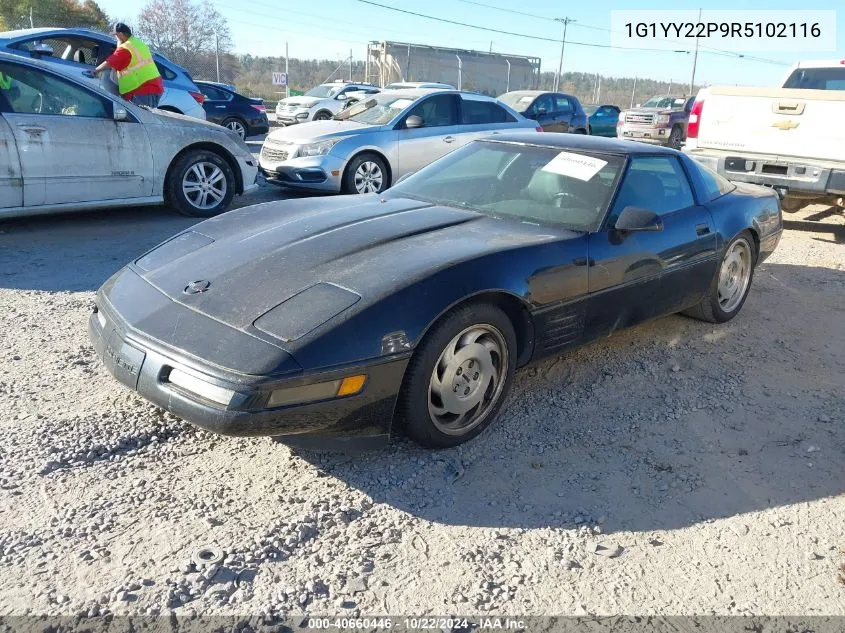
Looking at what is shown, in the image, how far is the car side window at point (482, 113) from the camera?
31.2ft

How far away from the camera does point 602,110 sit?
2216 cm

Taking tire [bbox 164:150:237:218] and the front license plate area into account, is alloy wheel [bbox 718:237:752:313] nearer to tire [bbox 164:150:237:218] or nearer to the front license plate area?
the front license plate area

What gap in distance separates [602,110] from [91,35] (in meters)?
16.5

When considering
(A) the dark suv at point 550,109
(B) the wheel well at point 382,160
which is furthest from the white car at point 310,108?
(B) the wheel well at point 382,160

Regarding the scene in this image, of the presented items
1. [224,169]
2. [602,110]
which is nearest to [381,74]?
[602,110]

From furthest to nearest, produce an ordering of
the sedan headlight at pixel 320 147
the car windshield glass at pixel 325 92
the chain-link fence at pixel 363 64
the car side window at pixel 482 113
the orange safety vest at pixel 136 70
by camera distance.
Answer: the chain-link fence at pixel 363 64 → the car windshield glass at pixel 325 92 → the car side window at pixel 482 113 → the orange safety vest at pixel 136 70 → the sedan headlight at pixel 320 147

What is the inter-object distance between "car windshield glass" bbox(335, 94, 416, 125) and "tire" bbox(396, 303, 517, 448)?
6301mm

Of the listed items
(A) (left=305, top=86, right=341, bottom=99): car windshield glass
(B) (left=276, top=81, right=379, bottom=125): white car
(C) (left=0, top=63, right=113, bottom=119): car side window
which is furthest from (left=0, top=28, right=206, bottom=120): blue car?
(A) (left=305, top=86, right=341, bottom=99): car windshield glass

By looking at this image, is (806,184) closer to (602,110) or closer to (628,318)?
(628,318)

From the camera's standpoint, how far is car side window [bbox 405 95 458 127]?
9077 mm

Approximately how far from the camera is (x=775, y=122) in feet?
24.7

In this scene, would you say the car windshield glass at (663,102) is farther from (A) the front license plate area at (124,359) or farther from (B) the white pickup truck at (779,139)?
(A) the front license plate area at (124,359)

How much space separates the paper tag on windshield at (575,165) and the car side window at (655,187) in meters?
0.18

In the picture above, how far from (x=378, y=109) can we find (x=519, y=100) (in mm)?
6410
